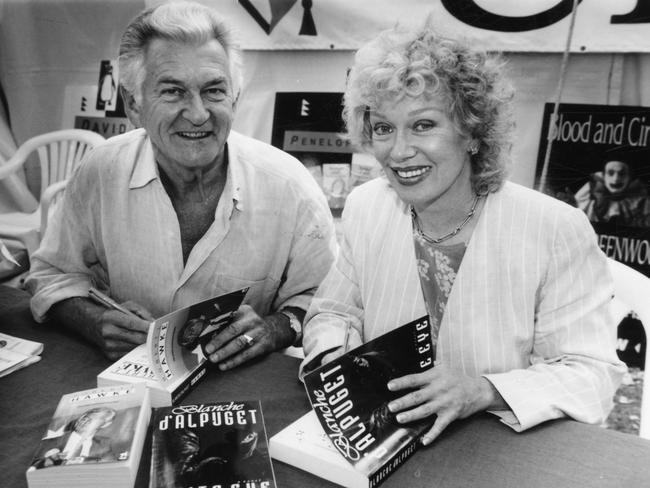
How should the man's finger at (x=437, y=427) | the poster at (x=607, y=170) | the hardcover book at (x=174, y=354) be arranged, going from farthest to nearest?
the poster at (x=607, y=170)
the hardcover book at (x=174, y=354)
the man's finger at (x=437, y=427)

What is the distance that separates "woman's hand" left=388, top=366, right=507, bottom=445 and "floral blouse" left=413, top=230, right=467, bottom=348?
0.31m

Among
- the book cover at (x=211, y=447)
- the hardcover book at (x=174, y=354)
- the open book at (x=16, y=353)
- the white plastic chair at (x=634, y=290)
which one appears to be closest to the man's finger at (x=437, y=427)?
the book cover at (x=211, y=447)

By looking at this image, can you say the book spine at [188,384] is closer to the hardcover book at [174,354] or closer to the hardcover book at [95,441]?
the hardcover book at [174,354]

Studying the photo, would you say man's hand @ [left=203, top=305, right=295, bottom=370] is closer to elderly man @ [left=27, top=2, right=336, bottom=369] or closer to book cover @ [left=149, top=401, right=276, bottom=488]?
elderly man @ [left=27, top=2, right=336, bottom=369]

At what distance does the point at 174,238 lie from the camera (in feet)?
6.24

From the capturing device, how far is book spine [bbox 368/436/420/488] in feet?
3.46

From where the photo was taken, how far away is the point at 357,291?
1751 millimetres

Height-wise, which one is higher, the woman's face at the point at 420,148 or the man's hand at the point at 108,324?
the woman's face at the point at 420,148

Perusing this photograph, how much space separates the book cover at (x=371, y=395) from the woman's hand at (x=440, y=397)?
0.06 feet

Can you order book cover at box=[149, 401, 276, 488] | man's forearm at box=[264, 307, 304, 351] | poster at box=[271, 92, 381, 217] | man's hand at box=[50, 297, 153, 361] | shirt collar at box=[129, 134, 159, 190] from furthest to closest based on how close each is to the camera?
poster at box=[271, 92, 381, 217] < shirt collar at box=[129, 134, 159, 190] < man's forearm at box=[264, 307, 304, 351] < man's hand at box=[50, 297, 153, 361] < book cover at box=[149, 401, 276, 488]

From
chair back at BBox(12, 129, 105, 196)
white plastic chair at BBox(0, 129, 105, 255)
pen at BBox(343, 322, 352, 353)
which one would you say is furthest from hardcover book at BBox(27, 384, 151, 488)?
chair back at BBox(12, 129, 105, 196)

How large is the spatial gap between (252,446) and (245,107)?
2.92 meters

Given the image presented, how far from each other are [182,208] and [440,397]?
113 centimetres

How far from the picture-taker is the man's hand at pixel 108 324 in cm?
158
